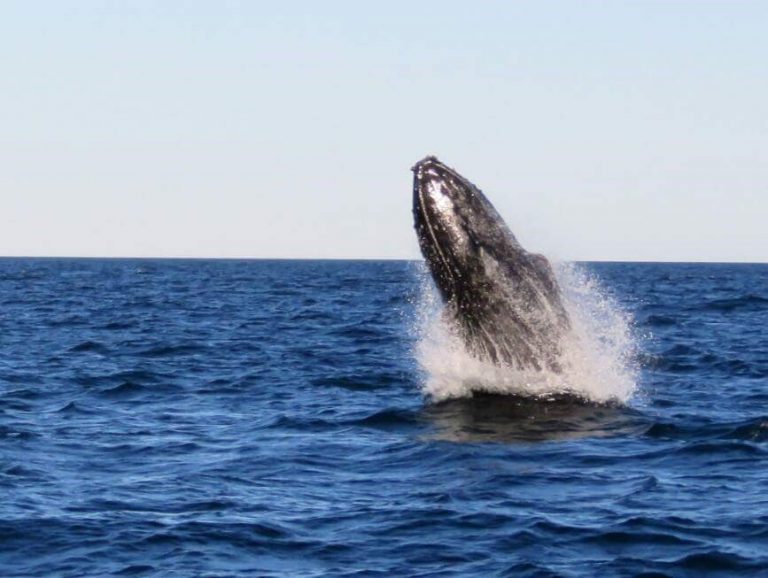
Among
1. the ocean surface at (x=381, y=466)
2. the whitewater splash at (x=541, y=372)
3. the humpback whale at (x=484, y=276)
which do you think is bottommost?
the ocean surface at (x=381, y=466)

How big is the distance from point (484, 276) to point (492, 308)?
46cm

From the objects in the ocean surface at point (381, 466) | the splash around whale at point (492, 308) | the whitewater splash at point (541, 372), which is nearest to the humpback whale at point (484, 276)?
the splash around whale at point (492, 308)

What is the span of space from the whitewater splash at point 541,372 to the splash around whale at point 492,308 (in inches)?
0.5

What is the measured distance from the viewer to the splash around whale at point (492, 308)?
17.1m

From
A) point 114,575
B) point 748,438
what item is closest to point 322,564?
point 114,575

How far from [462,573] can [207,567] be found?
1.93m

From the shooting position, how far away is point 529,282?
1772 cm

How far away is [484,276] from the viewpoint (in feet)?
57.1

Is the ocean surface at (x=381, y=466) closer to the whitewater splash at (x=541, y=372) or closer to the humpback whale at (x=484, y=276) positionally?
the whitewater splash at (x=541, y=372)

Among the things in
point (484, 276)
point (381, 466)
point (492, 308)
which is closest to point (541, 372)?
point (492, 308)

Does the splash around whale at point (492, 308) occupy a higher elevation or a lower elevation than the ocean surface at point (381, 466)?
higher

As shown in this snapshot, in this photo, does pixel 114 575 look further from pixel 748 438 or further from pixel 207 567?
pixel 748 438

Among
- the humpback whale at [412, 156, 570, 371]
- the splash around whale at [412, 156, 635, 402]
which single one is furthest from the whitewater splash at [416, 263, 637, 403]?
the humpback whale at [412, 156, 570, 371]

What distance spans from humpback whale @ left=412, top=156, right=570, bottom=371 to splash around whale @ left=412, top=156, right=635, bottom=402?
0.01 m
